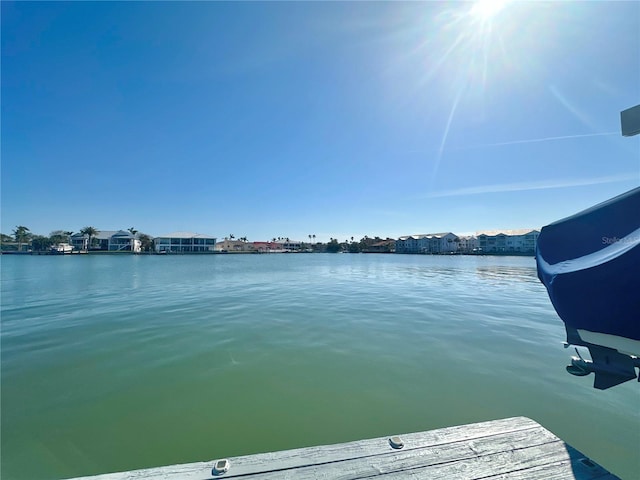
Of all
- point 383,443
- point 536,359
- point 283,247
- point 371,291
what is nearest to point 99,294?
point 371,291

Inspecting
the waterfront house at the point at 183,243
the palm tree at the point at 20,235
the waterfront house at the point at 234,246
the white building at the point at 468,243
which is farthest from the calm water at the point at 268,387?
the palm tree at the point at 20,235

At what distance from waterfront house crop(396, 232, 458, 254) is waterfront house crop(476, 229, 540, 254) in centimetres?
910

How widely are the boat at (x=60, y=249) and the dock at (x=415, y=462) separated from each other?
341 ft

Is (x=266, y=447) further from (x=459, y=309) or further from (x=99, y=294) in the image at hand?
(x=99, y=294)

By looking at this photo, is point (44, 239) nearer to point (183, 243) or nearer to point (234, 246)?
point (183, 243)

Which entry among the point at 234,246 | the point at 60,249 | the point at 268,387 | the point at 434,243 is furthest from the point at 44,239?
the point at 434,243

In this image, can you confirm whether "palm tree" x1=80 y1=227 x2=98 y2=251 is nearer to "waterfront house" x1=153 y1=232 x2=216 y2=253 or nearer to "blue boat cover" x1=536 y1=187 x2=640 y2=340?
"waterfront house" x1=153 y1=232 x2=216 y2=253

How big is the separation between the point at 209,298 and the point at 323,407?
932 centimetres

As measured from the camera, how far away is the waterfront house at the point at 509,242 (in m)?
80.9

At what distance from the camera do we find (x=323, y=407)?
12.5 feet

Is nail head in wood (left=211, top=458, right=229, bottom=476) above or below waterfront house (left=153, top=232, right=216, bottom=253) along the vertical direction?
below

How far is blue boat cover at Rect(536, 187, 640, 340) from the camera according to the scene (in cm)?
167

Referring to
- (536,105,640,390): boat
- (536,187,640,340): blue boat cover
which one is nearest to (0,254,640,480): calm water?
(536,105,640,390): boat

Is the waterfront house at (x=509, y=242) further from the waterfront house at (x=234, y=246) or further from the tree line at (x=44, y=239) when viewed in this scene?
the tree line at (x=44, y=239)
